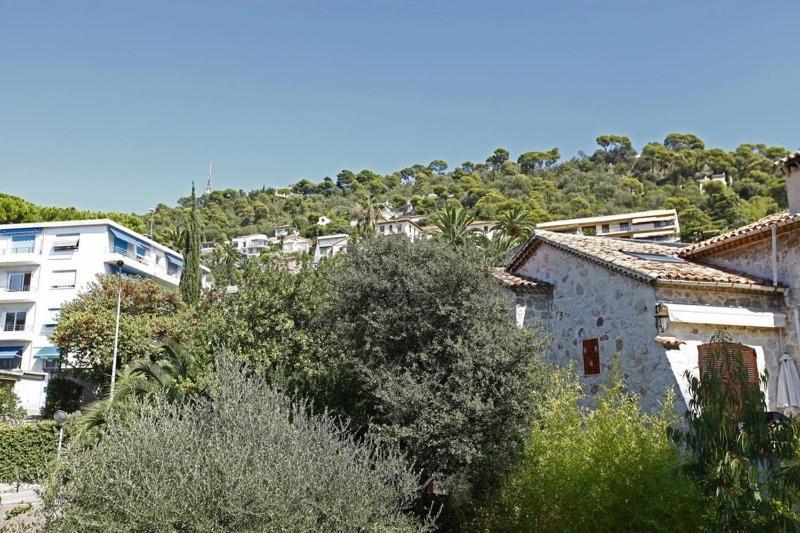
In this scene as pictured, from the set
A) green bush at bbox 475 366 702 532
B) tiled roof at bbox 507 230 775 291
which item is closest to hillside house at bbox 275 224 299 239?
tiled roof at bbox 507 230 775 291

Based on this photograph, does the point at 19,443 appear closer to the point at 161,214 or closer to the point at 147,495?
the point at 147,495

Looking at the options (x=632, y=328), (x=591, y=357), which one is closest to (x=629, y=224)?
(x=591, y=357)

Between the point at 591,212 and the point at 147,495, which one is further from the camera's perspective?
the point at 591,212

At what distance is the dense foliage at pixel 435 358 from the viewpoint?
12.5m

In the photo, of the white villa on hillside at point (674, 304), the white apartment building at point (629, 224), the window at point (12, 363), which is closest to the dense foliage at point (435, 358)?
the white villa on hillside at point (674, 304)

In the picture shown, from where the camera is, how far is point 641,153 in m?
122

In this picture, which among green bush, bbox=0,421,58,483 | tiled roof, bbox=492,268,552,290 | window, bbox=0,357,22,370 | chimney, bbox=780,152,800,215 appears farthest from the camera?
window, bbox=0,357,22,370

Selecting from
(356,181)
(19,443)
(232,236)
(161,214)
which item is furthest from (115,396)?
(356,181)

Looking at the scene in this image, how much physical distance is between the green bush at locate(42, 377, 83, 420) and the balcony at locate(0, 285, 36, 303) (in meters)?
14.6

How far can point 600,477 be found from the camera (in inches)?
402

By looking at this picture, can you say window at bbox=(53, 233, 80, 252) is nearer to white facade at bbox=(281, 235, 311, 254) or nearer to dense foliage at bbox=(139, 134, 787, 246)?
dense foliage at bbox=(139, 134, 787, 246)

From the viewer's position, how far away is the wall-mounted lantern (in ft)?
46.5

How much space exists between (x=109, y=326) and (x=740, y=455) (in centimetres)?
3489

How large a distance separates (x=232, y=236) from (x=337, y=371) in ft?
356
